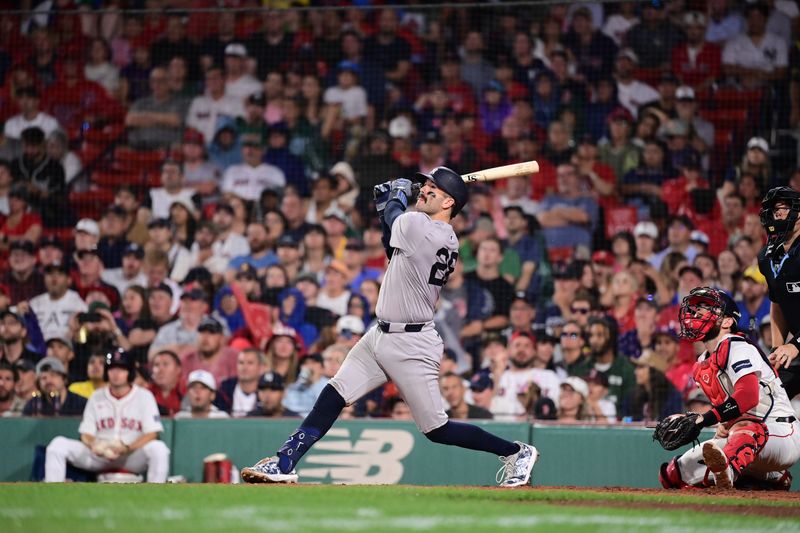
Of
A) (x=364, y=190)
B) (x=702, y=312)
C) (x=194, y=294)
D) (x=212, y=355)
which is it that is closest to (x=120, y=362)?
(x=212, y=355)

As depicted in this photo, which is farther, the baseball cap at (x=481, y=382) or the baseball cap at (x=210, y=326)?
the baseball cap at (x=210, y=326)

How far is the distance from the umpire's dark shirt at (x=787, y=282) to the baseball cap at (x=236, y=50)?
7.20 metres

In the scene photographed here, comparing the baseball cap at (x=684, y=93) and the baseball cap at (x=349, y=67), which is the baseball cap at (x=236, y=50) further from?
the baseball cap at (x=684, y=93)

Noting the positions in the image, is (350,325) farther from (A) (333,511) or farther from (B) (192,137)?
(A) (333,511)

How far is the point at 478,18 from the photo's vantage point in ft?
41.8

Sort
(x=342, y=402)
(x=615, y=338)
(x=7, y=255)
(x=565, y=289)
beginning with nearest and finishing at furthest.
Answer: (x=342, y=402) → (x=615, y=338) → (x=565, y=289) → (x=7, y=255)

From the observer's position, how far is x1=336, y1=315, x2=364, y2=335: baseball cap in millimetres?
10281

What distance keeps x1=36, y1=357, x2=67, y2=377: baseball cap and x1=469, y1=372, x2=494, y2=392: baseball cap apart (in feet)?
11.3

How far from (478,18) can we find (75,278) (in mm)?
5020

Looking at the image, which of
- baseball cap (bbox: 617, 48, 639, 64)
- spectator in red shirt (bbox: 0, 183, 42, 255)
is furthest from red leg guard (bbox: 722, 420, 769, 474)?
spectator in red shirt (bbox: 0, 183, 42, 255)

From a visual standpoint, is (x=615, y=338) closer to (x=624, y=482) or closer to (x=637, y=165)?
(x=624, y=482)

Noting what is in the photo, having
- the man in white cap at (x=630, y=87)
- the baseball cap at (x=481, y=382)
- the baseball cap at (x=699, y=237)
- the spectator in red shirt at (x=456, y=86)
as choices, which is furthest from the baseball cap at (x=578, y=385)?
the spectator in red shirt at (x=456, y=86)

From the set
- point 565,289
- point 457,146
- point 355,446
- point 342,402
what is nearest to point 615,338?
point 565,289

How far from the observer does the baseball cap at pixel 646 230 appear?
10969 mm
